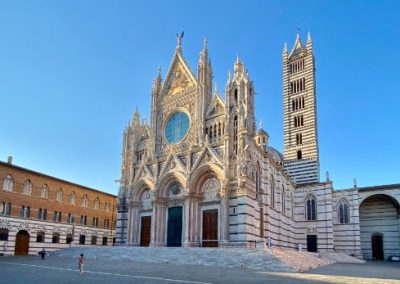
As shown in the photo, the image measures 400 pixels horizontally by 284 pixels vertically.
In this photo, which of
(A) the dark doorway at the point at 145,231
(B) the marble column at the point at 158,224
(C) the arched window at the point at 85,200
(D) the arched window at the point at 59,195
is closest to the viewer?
(B) the marble column at the point at 158,224

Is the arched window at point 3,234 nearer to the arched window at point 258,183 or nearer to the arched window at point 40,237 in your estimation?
the arched window at point 40,237

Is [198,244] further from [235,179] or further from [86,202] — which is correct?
[86,202]

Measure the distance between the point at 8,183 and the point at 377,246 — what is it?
44966 mm

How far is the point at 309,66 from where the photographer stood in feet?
178

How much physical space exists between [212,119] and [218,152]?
3.74 m

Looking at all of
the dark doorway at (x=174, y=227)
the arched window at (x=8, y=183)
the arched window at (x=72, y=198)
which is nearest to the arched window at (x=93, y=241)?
the arched window at (x=72, y=198)

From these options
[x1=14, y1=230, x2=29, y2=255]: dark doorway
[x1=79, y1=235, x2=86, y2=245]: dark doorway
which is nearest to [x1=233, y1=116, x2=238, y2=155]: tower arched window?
[x1=14, y1=230, x2=29, y2=255]: dark doorway

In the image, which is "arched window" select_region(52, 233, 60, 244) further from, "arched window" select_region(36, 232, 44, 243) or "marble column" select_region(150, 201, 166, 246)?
"marble column" select_region(150, 201, 166, 246)

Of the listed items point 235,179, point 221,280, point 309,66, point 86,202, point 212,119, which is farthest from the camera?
point 309,66

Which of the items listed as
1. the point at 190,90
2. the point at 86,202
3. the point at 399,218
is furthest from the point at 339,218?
the point at 86,202

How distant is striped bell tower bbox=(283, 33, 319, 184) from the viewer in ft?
162

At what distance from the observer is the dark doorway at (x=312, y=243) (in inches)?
1743

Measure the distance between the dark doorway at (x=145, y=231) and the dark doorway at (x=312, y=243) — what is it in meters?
21.3

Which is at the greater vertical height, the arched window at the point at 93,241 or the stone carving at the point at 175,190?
the stone carving at the point at 175,190
